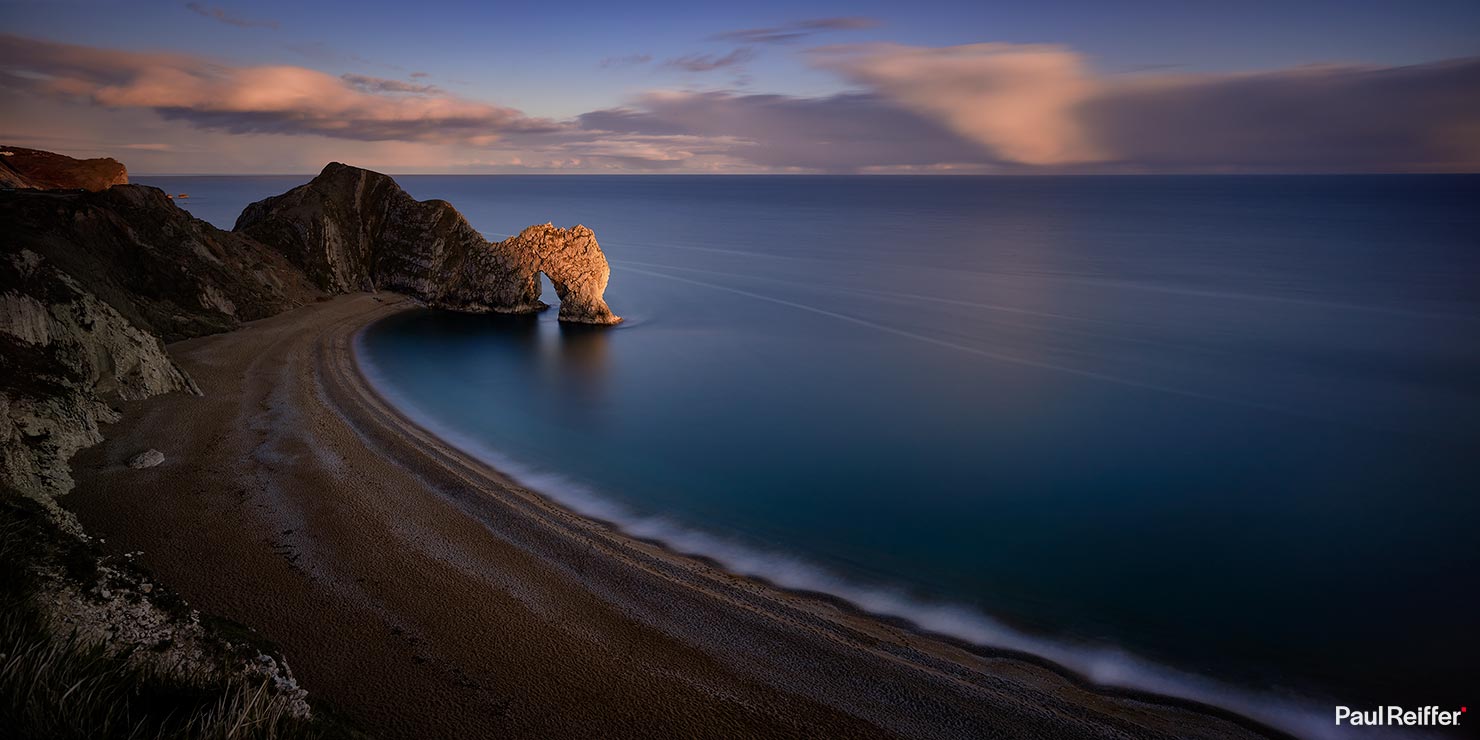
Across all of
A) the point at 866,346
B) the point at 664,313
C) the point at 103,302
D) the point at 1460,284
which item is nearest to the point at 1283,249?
the point at 1460,284

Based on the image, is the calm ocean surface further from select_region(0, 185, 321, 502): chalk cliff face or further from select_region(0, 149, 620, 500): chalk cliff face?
select_region(0, 185, 321, 502): chalk cliff face

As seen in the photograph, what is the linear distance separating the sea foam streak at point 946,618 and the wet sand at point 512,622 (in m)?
0.44

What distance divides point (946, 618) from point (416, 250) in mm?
37240

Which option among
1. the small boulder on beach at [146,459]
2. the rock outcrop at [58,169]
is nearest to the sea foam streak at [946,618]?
the small boulder on beach at [146,459]

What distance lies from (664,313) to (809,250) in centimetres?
2807

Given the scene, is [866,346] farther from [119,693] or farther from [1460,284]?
[1460,284]

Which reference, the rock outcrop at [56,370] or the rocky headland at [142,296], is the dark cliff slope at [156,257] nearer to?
the rocky headland at [142,296]

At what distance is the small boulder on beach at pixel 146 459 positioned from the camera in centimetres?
1426

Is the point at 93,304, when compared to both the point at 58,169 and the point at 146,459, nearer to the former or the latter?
the point at 146,459

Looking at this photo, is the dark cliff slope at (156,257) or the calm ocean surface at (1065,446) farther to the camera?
the dark cliff slope at (156,257)

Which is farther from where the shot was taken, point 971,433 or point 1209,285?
point 1209,285

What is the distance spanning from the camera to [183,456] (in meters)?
15.2

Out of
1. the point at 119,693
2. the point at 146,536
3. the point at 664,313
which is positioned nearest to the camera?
the point at 119,693

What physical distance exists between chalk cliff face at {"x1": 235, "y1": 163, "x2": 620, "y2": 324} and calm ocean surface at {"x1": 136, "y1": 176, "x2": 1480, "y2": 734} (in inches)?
82.8
